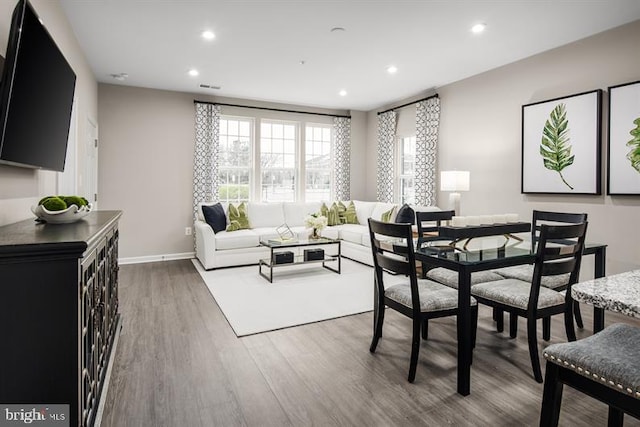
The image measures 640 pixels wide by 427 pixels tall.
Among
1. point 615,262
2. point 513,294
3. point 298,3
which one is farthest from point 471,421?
point 298,3

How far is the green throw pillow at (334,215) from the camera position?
21.1ft

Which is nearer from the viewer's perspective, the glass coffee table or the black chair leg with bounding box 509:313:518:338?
the black chair leg with bounding box 509:313:518:338

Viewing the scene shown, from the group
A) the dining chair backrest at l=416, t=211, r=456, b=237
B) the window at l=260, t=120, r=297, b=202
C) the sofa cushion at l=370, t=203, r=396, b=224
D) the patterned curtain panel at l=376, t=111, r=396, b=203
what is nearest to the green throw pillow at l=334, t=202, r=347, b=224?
the sofa cushion at l=370, t=203, r=396, b=224

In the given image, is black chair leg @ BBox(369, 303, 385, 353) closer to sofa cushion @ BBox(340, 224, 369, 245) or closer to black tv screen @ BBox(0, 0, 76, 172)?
black tv screen @ BBox(0, 0, 76, 172)

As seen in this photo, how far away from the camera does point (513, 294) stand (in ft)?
7.66

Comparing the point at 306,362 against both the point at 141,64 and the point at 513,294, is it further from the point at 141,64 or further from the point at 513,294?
the point at 141,64

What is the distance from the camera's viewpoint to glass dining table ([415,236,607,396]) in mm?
2089

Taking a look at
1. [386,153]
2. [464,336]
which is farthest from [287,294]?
[386,153]

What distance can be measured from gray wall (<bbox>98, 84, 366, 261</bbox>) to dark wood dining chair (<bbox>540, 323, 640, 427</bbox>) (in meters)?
5.67

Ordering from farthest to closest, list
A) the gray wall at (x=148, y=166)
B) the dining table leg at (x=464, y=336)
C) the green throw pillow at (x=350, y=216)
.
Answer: the green throw pillow at (x=350, y=216), the gray wall at (x=148, y=166), the dining table leg at (x=464, y=336)

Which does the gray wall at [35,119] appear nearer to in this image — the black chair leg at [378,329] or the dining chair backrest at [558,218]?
the black chair leg at [378,329]

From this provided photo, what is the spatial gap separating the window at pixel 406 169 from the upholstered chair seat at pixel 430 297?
13.4 ft

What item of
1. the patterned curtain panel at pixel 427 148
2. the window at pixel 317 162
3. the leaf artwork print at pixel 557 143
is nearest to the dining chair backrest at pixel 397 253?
the leaf artwork print at pixel 557 143

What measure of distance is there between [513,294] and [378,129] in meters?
5.05
